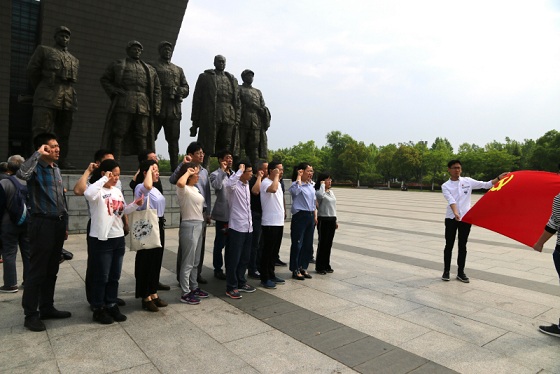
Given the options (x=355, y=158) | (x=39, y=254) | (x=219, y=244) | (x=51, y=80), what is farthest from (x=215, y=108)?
(x=355, y=158)

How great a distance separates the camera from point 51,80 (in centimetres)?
841

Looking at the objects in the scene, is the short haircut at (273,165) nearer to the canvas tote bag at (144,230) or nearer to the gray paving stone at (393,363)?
the canvas tote bag at (144,230)

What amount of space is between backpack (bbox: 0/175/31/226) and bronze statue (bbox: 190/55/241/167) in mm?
5771

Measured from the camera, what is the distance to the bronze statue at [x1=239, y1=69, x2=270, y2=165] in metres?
11.6

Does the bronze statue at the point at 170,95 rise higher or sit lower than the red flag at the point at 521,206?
higher

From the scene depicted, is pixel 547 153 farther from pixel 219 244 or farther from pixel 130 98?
pixel 219 244

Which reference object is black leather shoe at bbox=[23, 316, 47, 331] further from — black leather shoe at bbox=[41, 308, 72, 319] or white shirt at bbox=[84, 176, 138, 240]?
white shirt at bbox=[84, 176, 138, 240]

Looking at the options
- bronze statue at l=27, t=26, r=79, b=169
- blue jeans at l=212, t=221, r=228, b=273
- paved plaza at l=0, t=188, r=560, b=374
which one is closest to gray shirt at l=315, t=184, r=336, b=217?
paved plaza at l=0, t=188, r=560, b=374

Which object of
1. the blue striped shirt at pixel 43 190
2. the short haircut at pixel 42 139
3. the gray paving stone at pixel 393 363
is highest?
the short haircut at pixel 42 139

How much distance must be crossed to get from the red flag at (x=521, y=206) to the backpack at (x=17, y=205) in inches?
209

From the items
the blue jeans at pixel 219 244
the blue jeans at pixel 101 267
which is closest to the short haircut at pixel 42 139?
the blue jeans at pixel 101 267

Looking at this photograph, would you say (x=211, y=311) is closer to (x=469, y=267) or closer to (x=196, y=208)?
(x=196, y=208)

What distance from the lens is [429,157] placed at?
185 ft

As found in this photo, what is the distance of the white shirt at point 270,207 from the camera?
4883 millimetres
